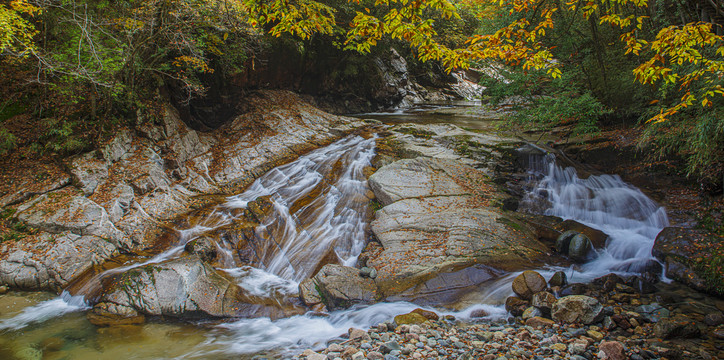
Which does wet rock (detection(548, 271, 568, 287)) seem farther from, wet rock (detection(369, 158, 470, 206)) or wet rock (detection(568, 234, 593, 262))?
wet rock (detection(369, 158, 470, 206))

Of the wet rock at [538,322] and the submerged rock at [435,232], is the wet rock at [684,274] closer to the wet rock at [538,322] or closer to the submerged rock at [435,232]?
the submerged rock at [435,232]

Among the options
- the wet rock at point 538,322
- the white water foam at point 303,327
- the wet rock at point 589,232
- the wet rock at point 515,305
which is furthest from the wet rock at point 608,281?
the white water foam at point 303,327

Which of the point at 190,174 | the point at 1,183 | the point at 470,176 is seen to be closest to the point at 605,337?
the point at 470,176

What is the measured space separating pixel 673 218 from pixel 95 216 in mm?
13231

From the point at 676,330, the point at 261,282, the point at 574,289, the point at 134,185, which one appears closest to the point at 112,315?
the point at 261,282

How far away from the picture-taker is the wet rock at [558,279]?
6004 millimetres

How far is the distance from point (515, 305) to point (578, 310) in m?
0.91

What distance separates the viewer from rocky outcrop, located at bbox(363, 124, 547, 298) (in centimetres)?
664

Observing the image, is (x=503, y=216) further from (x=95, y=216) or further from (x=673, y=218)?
(x=95, y=216)

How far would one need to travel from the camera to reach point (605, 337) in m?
4.52

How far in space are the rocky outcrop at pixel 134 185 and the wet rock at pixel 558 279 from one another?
28.1 feet

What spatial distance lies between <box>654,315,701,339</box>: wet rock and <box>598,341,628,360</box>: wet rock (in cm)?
85

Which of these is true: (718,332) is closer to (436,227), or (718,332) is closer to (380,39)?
(436,227)

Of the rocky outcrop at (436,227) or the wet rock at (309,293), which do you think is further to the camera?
the rocky outcrop at (436,227)
